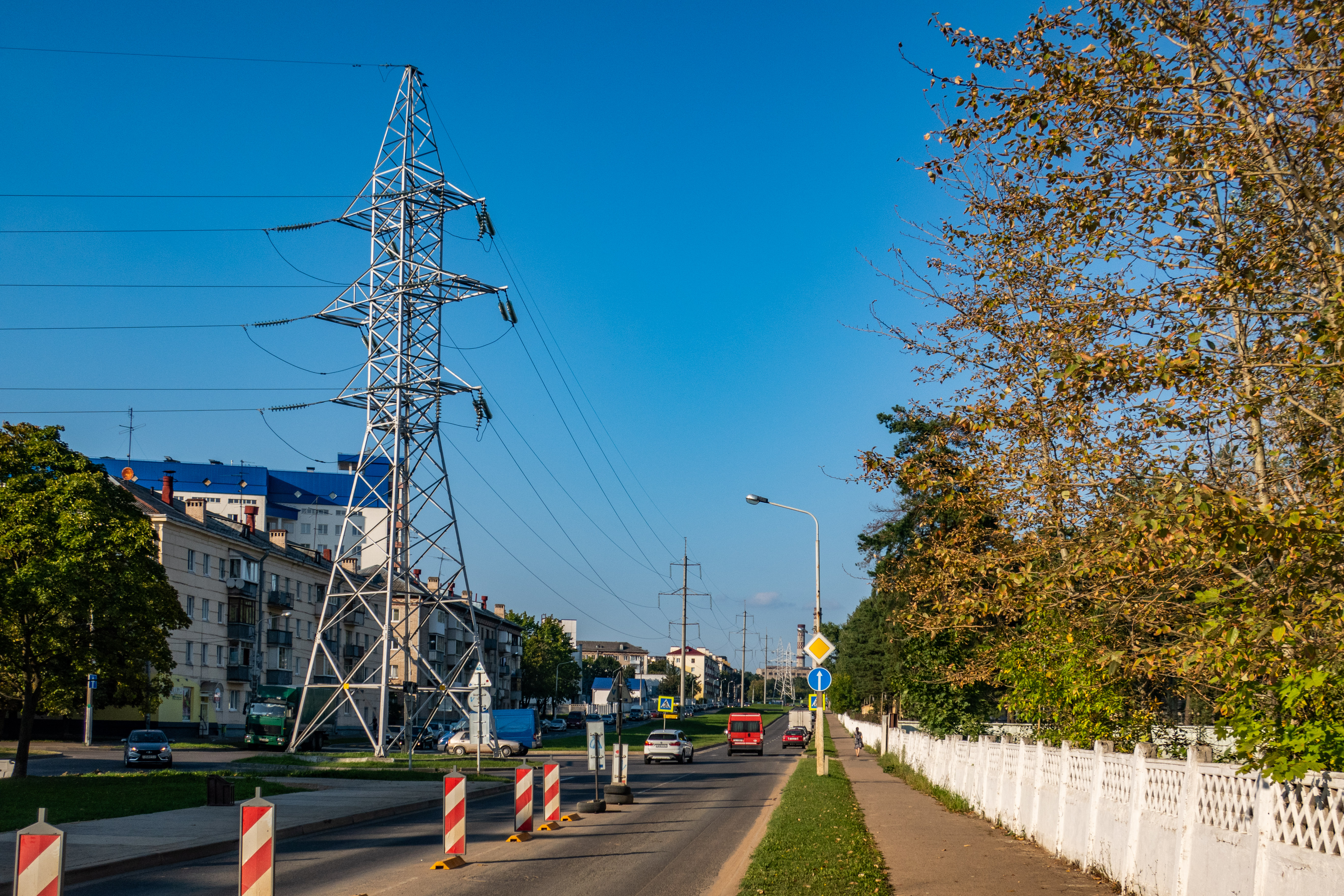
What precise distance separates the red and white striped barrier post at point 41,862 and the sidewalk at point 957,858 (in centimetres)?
753

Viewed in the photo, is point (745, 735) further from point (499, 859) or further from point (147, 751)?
point (499, 859)

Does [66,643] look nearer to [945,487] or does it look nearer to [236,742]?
[945,487]

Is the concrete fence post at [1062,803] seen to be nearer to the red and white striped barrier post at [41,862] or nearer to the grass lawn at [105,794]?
the grass lawn at [105,794]

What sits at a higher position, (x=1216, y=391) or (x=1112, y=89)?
(x=1112, y=89)

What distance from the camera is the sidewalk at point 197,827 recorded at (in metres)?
13.3

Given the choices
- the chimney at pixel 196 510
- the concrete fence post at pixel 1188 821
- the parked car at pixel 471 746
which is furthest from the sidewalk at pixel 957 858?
the chimney at pixel 196 510

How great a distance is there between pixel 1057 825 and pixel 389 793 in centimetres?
1659

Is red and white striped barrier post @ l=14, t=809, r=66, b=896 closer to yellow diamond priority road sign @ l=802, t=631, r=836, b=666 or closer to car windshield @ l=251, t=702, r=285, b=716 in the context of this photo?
yellow diamond priority road sign @ l=802, t=631, r=836, b=666

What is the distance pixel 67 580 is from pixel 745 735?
41.3 m

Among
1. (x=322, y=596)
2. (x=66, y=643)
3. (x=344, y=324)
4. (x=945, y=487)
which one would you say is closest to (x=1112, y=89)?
(x=945, y=487)

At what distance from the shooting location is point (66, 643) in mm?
27703

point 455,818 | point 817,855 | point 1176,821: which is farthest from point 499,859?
point 1176,821

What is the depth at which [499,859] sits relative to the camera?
14852 millimetres

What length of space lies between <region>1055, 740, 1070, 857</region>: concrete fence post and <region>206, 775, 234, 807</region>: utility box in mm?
14835
